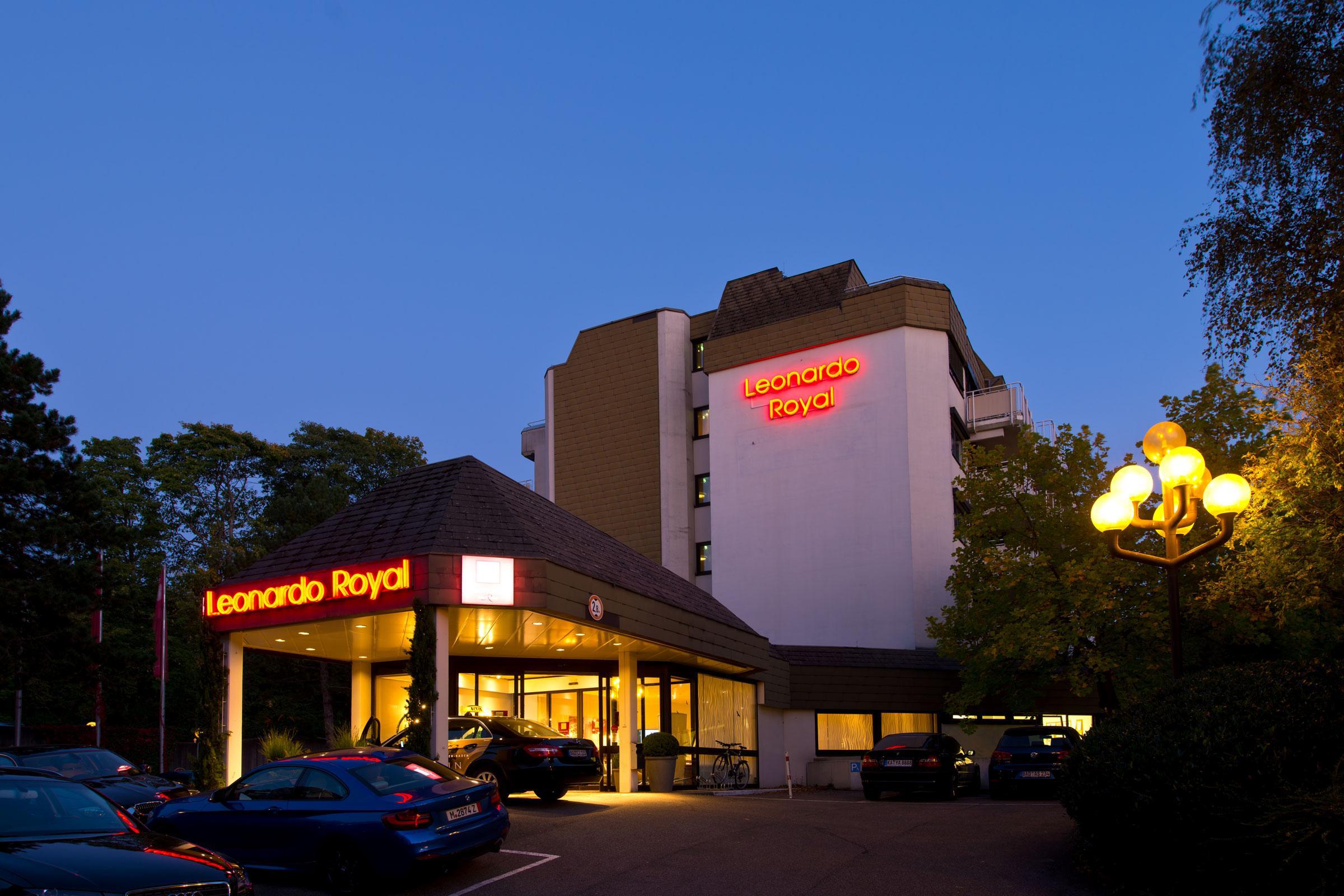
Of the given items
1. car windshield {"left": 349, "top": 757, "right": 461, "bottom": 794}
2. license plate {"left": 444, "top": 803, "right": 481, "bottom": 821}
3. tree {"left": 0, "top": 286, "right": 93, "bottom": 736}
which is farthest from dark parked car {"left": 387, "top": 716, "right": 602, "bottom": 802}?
tree {"left": 0, "top": 286, "right": 93, "bottom": 736}

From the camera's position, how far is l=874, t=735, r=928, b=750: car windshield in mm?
22734

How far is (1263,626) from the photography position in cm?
2684

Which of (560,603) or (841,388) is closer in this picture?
(560,603)

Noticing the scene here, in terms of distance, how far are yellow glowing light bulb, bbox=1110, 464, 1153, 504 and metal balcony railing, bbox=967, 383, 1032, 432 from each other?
3036cm

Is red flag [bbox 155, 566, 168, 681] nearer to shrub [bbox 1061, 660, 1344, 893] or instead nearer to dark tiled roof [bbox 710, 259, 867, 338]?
dark tiled roof [bbox 710, 259, 867, 338]

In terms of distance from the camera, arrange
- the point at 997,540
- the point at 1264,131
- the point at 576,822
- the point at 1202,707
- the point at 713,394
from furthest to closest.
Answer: the point at 713,394 < the point at 997,540 < the point at 576,822 < the point at 1264,131 < the point at 1202,707

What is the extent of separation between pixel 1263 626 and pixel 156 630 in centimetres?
2826

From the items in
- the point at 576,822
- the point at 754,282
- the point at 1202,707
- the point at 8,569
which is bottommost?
the point at 576,822

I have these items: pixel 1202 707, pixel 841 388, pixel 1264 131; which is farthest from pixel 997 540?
pixel 1202 707

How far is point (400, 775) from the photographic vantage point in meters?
11.5

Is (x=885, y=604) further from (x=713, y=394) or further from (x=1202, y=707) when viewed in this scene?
(x=1202, y=707)

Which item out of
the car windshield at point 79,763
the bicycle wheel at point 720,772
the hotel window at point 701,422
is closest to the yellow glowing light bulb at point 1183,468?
the car windshield at point 79,763

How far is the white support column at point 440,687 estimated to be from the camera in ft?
54.5

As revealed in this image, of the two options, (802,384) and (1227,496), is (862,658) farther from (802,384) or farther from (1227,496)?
(1227,496)
